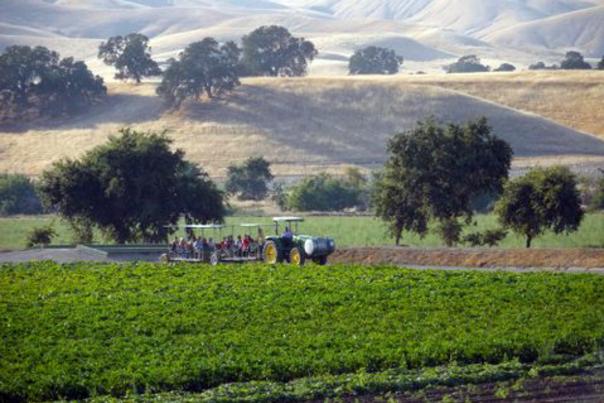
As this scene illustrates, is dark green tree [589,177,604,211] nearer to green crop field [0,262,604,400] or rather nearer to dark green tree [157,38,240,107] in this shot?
green crop field [0,262,604,400]

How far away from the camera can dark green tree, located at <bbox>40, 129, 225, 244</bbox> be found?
64.7 m

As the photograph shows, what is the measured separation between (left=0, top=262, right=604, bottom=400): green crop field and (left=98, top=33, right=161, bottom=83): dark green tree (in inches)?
4651

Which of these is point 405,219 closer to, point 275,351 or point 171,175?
point 171,175

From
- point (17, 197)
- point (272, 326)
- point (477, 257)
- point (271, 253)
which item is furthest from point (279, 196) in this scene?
point (272, 326)

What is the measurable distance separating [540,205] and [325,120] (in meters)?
74.7

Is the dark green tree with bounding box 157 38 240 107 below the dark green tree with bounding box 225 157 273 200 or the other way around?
the other way around

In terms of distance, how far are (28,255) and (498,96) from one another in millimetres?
98102

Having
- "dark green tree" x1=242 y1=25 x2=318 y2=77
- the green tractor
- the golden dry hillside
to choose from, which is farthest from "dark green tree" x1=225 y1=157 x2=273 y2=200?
"dark green tree" x1=242 y1=25 x2=318 y2=77

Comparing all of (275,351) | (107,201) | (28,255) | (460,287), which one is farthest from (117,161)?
(275,351)

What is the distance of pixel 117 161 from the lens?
6512 centimetres

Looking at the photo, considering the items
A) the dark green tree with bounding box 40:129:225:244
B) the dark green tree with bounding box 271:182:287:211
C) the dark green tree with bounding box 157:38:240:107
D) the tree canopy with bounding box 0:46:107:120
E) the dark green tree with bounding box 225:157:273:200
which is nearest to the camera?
the dark green tree with bounding box 40:129:225:244

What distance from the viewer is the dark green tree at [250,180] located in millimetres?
98062

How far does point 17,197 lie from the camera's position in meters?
91.9

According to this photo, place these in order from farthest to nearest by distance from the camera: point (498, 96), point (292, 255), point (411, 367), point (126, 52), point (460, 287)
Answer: point (126, 52) → point (498, 96) → point (292, 255) → point (460, 287) → point (411, 367)
